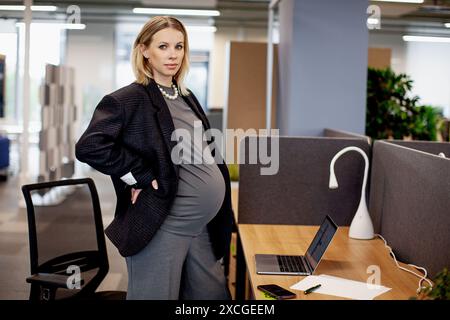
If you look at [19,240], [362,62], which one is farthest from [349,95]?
[19,240]

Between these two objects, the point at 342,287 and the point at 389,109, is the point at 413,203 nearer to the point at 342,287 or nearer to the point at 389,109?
the point at 342,287

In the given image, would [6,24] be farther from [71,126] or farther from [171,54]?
[171,54]

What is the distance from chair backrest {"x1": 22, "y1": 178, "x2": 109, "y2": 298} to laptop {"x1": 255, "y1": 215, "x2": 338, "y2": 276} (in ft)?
1.74

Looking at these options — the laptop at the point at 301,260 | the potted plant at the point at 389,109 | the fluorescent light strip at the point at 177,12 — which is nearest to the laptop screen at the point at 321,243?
the laptop at the point at 301,260

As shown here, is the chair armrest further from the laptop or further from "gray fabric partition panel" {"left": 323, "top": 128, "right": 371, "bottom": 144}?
"gray fabric partition panel" {"left": 323, "top": 128, "right": 371, "bottom": 144}

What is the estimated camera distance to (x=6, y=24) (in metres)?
6.75

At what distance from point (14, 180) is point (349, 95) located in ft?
15.6

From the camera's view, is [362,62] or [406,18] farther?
[406,18]

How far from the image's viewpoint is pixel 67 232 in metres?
4.19

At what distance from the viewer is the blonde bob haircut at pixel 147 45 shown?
150 centimetres

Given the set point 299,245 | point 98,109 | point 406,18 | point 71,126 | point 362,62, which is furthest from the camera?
point 406,18

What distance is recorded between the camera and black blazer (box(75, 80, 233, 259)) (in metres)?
1.46

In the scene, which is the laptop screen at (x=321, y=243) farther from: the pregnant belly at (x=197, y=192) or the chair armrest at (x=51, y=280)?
the chair armrest at (x=51, y=280)

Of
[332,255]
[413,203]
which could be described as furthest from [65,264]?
[413,203]
